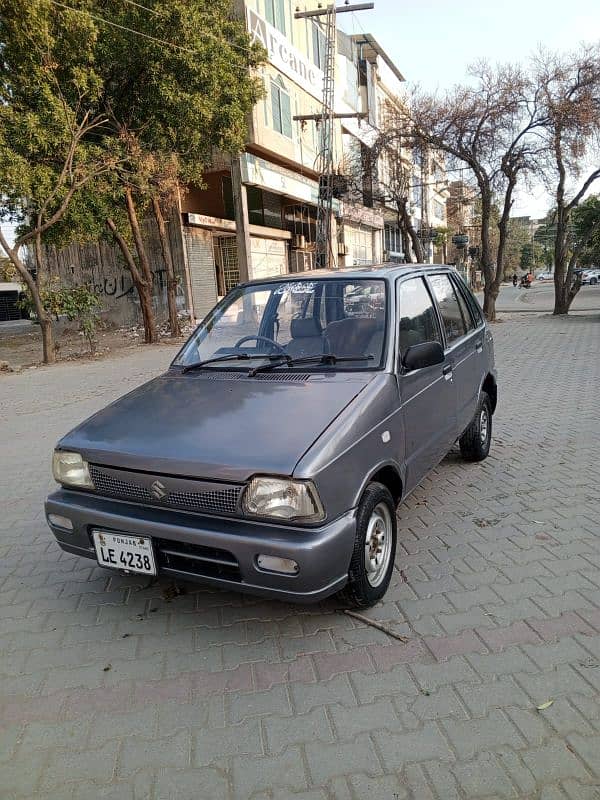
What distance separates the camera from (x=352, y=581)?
277cm

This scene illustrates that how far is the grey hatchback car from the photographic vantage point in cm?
248

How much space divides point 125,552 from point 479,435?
11.3 ft

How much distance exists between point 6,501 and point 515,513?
13.7 feet

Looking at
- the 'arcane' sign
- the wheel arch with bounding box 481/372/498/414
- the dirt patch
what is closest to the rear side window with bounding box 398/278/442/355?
the wheel arch with bounding box 481/372/498/414

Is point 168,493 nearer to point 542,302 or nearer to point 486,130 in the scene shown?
point 486,130

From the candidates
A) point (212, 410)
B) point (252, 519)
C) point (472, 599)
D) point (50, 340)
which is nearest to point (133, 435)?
point (212, 410)

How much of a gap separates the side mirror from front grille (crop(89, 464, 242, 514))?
132cm

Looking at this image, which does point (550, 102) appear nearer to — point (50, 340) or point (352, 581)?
point (50, 340)

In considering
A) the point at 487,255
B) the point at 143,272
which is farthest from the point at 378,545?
the point at 487,255

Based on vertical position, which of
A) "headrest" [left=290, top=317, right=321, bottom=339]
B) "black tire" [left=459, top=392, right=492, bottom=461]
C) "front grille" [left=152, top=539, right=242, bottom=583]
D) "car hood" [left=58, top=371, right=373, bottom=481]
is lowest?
"black tire" [left=459, top=392, right=492, bottom=461]

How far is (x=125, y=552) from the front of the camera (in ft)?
9.05

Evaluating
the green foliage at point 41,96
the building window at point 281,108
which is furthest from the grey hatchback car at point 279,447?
the building window at point 281,108

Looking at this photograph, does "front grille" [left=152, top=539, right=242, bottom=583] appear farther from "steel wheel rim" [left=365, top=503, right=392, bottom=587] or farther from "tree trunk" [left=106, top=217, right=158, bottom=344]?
"tree trunk" [left=106, top=217, right=158, bottom=344]

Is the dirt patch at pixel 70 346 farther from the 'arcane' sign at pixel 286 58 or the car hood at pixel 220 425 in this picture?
the car hood at pixel 220 425
